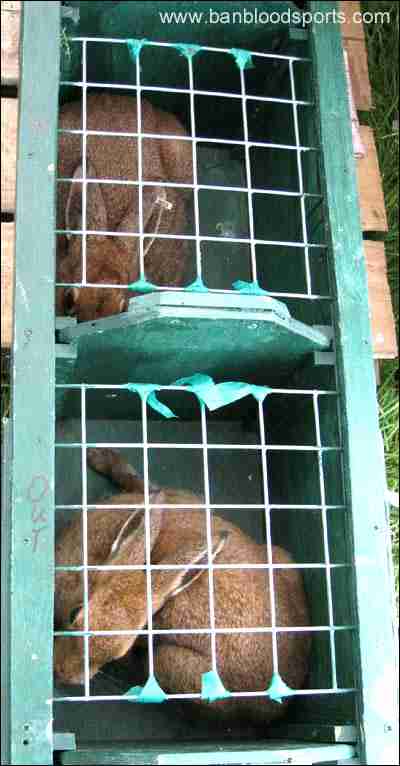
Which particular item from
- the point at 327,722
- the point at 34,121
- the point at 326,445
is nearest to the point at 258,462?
the point at 326,445

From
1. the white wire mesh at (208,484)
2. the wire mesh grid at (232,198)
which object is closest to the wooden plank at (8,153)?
the wire mesh grid at (232,198)

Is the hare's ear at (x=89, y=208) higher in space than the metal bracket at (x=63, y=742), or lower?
higher

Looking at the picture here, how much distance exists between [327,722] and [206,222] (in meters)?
1.39

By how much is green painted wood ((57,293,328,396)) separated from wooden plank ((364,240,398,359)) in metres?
0.51

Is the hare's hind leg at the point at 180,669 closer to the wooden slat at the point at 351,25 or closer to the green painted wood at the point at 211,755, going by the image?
the green painted wood at the point at 211,755

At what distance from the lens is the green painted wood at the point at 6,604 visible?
81.6 inches

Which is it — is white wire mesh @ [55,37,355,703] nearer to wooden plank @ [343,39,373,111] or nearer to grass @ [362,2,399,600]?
wooden plank @ [343,39,373,111]

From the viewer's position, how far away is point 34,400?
219 cm

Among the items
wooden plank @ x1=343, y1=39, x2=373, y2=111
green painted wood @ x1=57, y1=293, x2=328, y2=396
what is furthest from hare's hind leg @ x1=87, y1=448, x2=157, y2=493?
wooden plank @ x1=343, y1=39, x2=373, y2=111

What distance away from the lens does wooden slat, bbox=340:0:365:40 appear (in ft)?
10.7

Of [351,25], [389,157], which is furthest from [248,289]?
[389,157]

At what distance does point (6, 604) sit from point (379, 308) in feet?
4.65

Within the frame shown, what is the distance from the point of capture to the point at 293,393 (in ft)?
7.95

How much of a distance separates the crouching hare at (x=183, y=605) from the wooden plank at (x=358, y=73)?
138cm
